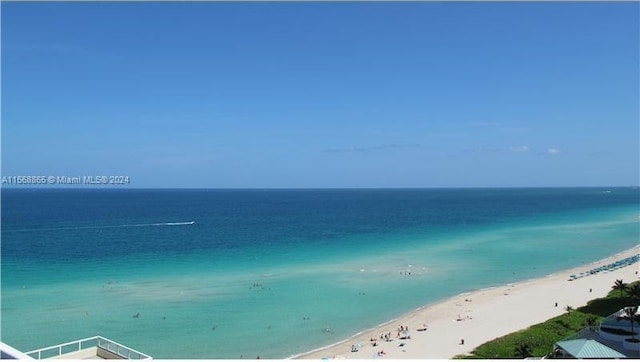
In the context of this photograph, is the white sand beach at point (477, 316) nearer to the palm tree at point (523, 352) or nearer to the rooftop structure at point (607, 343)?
the palm tree at point (523, 352)

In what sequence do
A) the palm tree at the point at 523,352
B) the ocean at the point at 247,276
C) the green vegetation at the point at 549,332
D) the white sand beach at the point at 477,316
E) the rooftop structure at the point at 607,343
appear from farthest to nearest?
the ocean at the point at 247,276, the white sand beach at the point at 477,316, the green vegetation at the point at 549,332, the palm tree at the point at 523,352, the rooftop structure at the point at 607,343

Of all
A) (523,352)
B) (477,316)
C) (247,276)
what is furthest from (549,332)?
(247,276)

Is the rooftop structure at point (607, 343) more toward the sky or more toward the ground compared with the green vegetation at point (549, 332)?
more toward the sky

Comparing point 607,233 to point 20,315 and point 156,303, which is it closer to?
point 156,303

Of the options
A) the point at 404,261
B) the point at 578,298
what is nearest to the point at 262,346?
the point at 578,298

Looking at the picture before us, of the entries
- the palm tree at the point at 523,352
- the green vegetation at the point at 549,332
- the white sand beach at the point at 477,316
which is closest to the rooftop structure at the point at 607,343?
the palm tree at the point at 523,352
